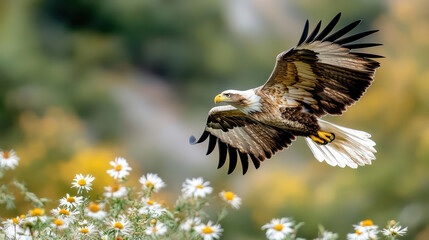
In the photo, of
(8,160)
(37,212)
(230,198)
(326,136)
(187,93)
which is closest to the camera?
(37,212)

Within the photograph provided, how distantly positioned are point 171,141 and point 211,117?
2.98 metres

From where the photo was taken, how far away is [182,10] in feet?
21.3

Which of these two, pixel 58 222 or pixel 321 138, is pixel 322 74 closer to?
pixel 321 138

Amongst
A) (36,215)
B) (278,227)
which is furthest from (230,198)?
(36,215)

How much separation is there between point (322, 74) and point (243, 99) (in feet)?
1.17

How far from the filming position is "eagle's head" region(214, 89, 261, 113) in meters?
2.60

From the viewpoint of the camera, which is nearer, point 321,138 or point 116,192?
point 116,192

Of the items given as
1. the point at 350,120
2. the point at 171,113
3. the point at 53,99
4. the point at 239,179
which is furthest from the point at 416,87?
the point at 53,99

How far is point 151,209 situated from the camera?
196 cm

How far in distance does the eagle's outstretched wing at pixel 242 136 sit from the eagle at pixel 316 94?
10 mm

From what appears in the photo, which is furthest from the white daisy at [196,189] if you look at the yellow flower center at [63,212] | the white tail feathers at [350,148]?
the white tail feathers at [350,148]

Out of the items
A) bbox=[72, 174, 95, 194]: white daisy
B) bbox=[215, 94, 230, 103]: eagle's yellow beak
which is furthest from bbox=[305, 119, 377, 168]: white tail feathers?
bbox=[72, 174, 95, 194]: white daisy

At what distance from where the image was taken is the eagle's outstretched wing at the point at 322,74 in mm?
2498

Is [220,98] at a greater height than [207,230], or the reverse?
[220,98]
